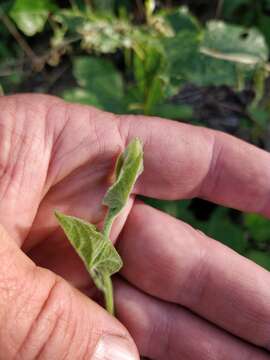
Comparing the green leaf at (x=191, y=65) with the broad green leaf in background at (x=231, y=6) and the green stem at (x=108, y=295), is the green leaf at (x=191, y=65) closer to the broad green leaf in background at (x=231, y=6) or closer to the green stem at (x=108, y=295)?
the broad green leaf in background at (x=231, y=6)

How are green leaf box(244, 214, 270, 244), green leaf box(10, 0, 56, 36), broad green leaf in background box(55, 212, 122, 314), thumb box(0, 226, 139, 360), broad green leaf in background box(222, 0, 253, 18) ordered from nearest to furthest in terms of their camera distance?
thumb box(0, 226, 139, 360), broad green leaf in background box(55, 212, 122, 314), green leaf box(244, 214, 270, 244), green leaf box(10, 0, 56, 36), broad green leaf in background box(222, 0, 253, 18)

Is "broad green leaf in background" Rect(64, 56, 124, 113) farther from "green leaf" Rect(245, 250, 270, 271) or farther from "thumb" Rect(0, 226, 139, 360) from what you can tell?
"thumb" Rect(0, 226, 139, 360)

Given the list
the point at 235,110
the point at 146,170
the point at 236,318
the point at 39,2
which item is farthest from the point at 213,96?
the point at 236,318

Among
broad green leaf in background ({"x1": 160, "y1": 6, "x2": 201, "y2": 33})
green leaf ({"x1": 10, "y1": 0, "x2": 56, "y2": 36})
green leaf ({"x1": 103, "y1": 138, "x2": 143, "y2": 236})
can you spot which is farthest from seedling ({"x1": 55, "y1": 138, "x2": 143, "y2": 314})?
green leaf ({"x1": 10, "y1": 0, "x2": 56, "y2": 36})

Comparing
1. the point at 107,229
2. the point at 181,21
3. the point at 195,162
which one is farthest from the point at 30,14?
the point at 107,229

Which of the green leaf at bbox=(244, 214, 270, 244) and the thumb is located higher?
the thumb

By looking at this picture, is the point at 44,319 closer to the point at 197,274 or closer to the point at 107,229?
the point at 107,229
